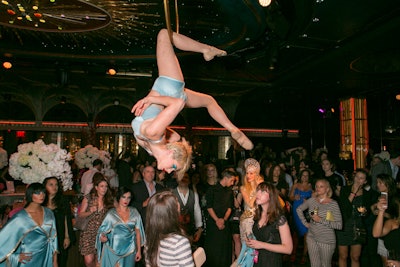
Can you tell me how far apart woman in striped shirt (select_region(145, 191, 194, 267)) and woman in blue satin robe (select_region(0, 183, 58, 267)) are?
5.94 feet

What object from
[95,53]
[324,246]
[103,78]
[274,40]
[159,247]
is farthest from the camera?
[103,78]

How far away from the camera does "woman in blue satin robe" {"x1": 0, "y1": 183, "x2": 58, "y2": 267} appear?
326 cm

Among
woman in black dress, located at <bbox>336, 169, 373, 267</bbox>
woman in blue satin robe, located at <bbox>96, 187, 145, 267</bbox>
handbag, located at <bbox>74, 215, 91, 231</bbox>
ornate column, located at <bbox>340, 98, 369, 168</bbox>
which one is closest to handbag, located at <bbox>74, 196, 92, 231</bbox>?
handbag, located at <bbox>74, 215, 91, 231</bbox>

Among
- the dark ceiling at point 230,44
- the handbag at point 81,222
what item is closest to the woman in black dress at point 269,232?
the handbag at point 81,222

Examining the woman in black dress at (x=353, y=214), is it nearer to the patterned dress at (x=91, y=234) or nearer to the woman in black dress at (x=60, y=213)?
the patterned dress at (x=91, y=234)

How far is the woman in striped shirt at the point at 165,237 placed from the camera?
2.11 meters

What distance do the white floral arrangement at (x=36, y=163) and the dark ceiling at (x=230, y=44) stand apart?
2140 mm

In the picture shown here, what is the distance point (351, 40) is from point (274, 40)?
1753mm

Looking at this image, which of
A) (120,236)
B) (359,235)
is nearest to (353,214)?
(359,235)

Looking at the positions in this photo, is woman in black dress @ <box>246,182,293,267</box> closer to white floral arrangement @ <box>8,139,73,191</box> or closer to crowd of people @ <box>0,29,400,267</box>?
crowd of people @ <box>0,29,400,267</box>

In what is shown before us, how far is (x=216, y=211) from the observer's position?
4.91 m

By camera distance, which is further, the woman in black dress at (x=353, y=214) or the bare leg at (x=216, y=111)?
the woman in black dress at (x=353, y=214)

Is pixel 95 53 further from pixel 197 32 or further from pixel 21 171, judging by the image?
pixel 21 171

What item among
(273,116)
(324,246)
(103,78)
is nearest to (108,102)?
(103,78)
